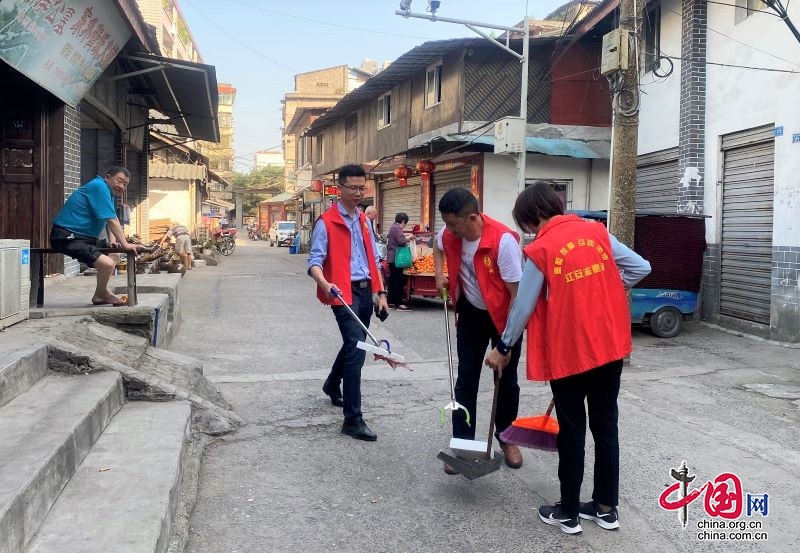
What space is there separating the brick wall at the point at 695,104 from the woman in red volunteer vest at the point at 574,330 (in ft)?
28.3

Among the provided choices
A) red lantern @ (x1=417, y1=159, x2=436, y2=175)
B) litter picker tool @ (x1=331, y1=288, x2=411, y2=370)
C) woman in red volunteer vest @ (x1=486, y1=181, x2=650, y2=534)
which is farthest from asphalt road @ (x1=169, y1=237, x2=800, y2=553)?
red lantern @ (x1=417, y1=159, x2=436, y2=175)

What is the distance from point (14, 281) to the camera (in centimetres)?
549

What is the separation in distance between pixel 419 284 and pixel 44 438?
29.9ft

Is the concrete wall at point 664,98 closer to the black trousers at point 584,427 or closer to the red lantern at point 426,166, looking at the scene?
the red lantern at point 426,166

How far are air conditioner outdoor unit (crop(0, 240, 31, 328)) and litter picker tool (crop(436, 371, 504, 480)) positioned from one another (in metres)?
3.50

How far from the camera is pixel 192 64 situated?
11172 mm

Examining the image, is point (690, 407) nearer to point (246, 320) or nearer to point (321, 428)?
point (321, 428)

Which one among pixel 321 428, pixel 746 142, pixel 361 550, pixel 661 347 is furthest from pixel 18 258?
pixel 746 142

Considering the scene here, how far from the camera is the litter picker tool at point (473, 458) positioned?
385 centimetres

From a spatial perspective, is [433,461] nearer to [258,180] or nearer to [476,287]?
[476,287]

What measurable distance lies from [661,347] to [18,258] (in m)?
7.55

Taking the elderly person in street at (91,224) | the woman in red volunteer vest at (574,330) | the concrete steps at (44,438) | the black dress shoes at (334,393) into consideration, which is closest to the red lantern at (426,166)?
the elderly person in street at (91,224)

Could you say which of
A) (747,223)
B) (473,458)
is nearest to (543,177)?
(747,223)

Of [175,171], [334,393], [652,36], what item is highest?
[652,36]
